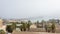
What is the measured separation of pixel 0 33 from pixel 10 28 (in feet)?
6.13

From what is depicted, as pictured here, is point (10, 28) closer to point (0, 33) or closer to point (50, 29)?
point (0, 33)

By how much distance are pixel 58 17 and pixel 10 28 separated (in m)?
7.06

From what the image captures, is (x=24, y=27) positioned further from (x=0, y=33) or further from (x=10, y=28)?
(x=0, y=33)

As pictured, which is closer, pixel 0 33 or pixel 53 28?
pixel 0 33

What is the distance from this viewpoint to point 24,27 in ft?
25.1

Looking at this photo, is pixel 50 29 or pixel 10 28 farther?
pixel 10 28

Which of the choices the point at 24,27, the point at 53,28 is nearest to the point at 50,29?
the point at 53,28

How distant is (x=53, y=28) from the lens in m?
7.08

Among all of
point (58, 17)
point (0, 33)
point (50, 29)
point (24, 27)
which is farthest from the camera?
point (58, 17)

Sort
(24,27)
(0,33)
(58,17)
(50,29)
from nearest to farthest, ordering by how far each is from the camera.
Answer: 1. (0,33)
2. (50,29)
3. (24,27)
4. (58,17)

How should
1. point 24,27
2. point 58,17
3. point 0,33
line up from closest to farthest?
point 0,33
point 24,27
point 58,17

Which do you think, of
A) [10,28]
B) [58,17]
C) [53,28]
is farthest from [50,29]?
[58,17]

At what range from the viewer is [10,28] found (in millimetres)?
7699

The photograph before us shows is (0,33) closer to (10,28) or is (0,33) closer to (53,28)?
(10,28)
